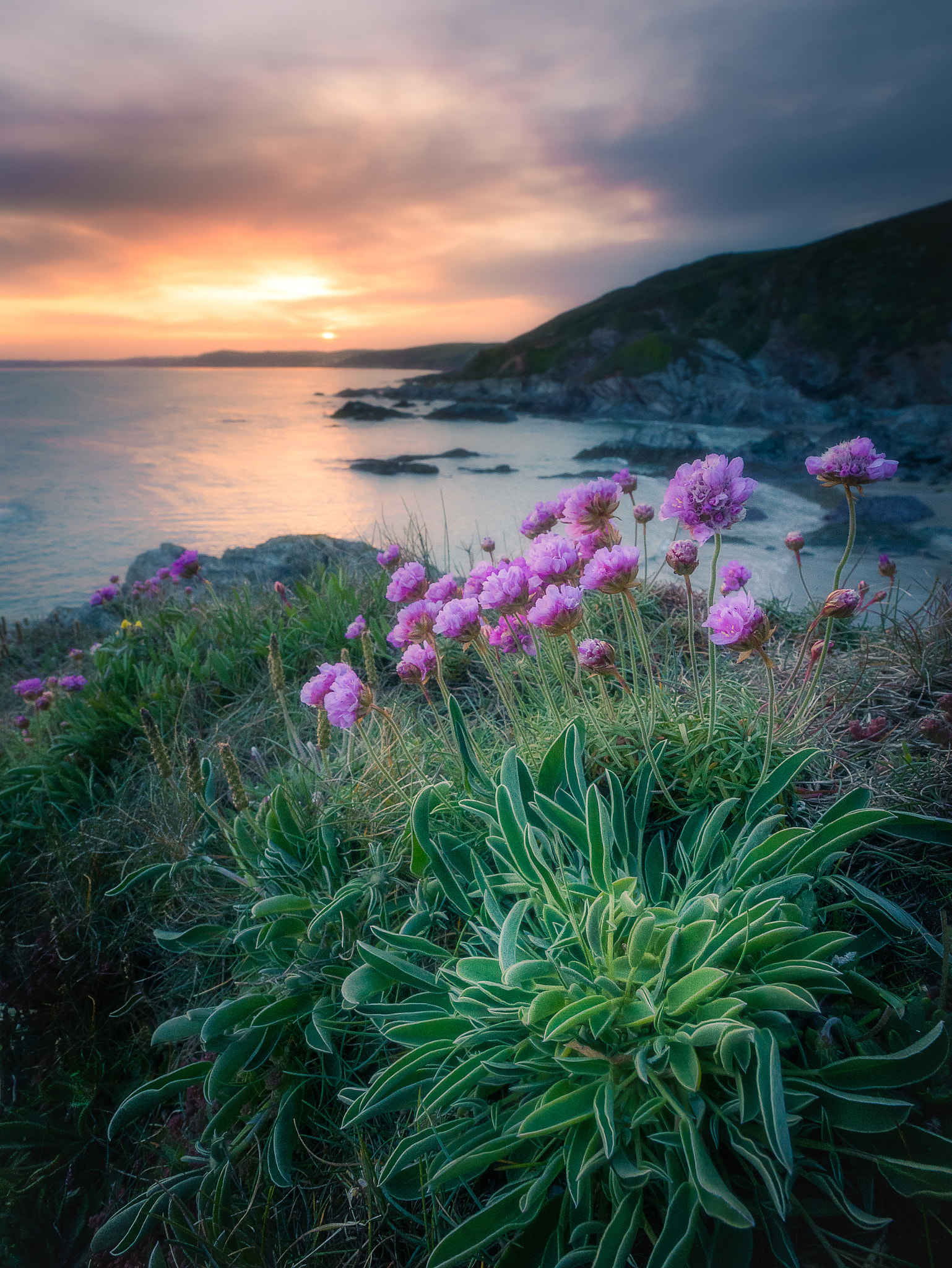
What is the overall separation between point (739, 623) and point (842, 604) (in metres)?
0.26

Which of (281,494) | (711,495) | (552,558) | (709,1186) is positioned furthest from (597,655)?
(281,494)

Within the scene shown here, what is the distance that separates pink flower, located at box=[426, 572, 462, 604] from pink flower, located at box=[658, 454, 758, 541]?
0.77m

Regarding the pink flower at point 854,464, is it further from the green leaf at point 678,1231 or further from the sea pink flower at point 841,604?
the green leaf at point 678,1231

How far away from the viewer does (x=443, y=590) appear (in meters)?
1.93

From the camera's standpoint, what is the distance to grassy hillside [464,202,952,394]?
10977 mm

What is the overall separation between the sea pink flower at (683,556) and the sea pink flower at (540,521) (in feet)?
2.45

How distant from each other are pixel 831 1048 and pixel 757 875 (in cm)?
33

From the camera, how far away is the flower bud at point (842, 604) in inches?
52.6

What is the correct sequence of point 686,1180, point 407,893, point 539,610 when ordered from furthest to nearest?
point 407,893 → point 539,610 → point 686,1180

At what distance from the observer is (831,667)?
2.41m

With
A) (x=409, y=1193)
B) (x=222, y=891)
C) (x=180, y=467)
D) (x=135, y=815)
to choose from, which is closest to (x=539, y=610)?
(x=409, y=1193)

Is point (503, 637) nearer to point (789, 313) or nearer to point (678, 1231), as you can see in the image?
point (678, 1231)

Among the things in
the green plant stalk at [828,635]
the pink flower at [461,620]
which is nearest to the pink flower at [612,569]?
the pink flower at [461,620]

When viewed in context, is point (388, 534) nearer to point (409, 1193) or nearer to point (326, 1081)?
point (326, 1081)
